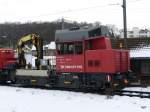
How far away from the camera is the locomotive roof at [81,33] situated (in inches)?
846

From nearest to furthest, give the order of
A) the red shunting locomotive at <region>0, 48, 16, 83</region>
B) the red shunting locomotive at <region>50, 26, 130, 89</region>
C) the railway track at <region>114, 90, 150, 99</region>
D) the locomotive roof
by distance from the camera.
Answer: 1. the railway track at <region>114, 90, 150, 99</region>
2. the red shunting locomotive at <region>50, 26, 130, 89</region>
3. the locomotive roof
4. the red shunting locomotive at <region>0, 48, 16, 83</region>

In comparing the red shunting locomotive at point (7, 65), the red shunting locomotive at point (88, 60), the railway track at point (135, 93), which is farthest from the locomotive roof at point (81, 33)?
the red shunting locomotive at point (7, 65)

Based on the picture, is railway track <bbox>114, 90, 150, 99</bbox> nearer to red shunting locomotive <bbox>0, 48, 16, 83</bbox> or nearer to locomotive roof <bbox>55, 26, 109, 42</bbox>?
locomotive roof <bbox>55, 26, 109, 42</bbox>

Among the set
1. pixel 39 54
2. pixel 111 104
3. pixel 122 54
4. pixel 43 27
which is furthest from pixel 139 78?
pixel 43 27

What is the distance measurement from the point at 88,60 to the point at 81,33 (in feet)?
5.06

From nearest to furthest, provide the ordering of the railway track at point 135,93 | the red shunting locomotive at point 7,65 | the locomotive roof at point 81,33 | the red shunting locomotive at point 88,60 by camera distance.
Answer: the railway track at point 135,93 → the red shunting locomotive at point 88,60 → the locomotive roof at point 81,33 → the red shunting locomotive at point 7,65

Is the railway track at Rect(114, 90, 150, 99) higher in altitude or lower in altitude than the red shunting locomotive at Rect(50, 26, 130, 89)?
lower

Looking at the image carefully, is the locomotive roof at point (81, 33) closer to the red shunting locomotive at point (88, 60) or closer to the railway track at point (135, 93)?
the red shunting locomotive at point (88, 60)

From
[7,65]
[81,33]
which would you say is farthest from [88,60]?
[7,65]

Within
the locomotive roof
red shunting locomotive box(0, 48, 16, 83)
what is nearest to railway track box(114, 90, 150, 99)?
the locomotive roof

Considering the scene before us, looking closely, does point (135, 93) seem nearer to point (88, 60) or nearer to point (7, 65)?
point (88, 60)

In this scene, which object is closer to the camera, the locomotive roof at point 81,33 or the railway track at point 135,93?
the railway track at point 135,93

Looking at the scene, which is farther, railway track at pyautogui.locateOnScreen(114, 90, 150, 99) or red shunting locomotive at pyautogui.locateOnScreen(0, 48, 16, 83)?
red shunting locomotive at pyautogui.locateOnScreen(0, 48, 16, 83)

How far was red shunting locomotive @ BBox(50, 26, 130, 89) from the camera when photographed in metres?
20.5
